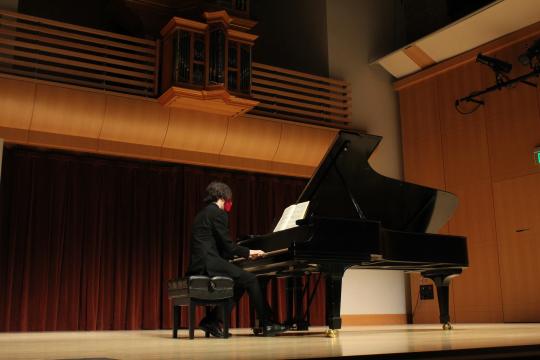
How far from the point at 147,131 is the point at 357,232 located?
12.6 feet

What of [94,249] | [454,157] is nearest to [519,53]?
[454,157]

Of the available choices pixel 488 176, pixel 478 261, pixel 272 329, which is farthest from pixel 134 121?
pixel 478 261

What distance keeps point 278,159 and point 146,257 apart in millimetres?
2177

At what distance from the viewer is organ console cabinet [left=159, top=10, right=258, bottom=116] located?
277 inches

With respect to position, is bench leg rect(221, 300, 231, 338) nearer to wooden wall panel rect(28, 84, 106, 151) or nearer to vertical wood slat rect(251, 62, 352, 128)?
wooden wall panel rect(28, 84, 106, 151)

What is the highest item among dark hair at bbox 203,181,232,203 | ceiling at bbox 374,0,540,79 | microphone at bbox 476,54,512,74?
ceiling at bbox 374,0,540,79

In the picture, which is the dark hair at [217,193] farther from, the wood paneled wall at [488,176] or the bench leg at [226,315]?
the wood paneled wall at [488,176]

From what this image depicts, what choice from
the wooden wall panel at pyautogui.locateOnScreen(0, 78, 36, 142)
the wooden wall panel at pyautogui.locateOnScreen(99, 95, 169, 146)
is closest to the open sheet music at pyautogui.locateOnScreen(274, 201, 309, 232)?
the wooden wall panel at pyautogui.locateOnScreen(99, 95, 169, 146)

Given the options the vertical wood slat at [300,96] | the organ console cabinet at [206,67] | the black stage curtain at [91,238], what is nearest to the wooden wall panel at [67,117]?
the black stage curtain at [91,238]

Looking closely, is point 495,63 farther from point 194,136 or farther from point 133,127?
point 133,127

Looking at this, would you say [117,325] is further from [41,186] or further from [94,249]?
[41,186]

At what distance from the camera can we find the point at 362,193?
452 centimetres

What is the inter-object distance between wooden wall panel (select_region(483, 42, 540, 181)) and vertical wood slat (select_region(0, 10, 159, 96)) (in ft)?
13.9

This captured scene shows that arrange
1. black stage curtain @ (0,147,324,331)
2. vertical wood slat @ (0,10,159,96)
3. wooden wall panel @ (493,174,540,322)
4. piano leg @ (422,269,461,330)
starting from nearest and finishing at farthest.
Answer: piano leg @ (422,269,461,330) < vertical wood slat @ (0,10,159,96) < black stage curtain @ (0,147,324,331) < wooden wall panel @ (493,174,540,322)
